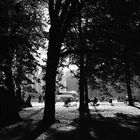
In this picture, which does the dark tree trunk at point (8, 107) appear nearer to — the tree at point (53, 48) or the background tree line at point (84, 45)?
the background tree line at point (84, 45)

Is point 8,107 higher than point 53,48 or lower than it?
lower

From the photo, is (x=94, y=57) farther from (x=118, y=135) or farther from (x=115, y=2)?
(x=118, y=135)

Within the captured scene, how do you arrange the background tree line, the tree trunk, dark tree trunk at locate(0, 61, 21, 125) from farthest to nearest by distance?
1. dark tree trunk at locate(0, 61, 21, 125)
2. the tree trunk
3. the background tree line

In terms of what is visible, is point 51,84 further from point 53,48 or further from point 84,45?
point 84,45

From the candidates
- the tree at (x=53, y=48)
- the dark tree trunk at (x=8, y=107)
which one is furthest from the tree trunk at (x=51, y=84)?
the dark tree trunk at (x=8, y=107)

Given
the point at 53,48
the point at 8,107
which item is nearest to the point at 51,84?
the point at 53,48

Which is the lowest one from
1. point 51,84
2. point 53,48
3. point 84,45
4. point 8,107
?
point 8,107

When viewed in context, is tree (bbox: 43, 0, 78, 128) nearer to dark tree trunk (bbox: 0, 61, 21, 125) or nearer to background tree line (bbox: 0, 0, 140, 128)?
background tree line (bbox: 0, 0, 140, 128)

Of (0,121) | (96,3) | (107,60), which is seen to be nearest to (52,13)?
(96,3)

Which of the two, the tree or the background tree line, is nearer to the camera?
the background tree line

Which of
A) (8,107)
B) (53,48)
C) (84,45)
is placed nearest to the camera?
(53,48)

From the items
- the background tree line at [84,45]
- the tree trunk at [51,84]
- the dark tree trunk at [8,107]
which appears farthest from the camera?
the dark tree trunk at [8,107]

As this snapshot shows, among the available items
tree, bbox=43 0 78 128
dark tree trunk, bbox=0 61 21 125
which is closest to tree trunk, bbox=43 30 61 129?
tree, bbox=43 0 78 128

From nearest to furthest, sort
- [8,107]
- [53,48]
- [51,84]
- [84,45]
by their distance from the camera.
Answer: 1. [51,84]
2. [53,48]
3. [8,107]
4. [84,45]
